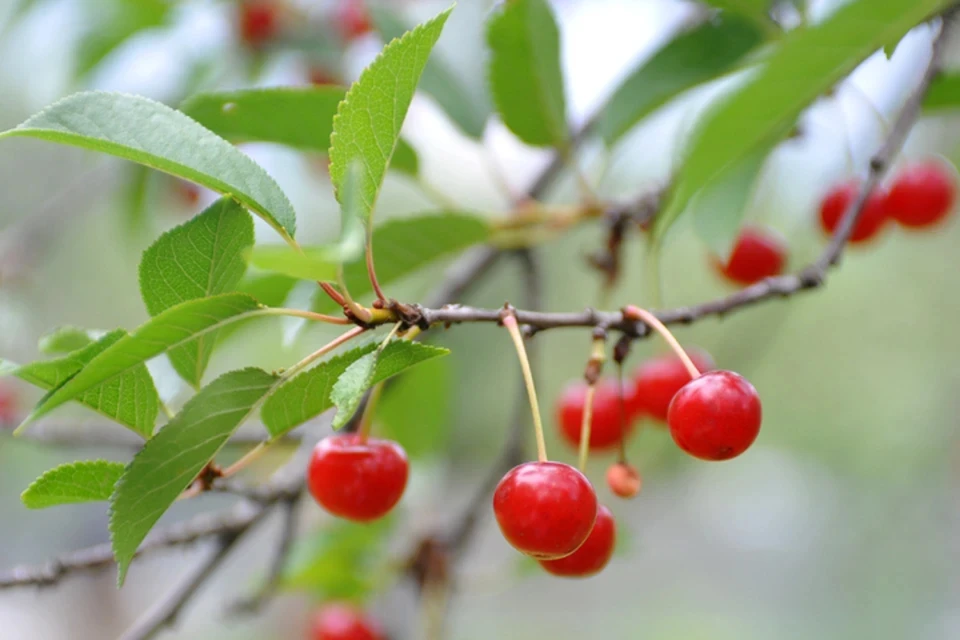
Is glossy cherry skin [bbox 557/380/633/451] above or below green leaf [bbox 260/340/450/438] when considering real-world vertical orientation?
below

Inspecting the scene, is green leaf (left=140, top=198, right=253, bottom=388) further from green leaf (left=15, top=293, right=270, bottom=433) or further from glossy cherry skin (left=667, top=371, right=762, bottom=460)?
glossy cherry skin (left=667, top=371, right=762, bottom=460)

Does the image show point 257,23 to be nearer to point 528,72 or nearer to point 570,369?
point 528,72

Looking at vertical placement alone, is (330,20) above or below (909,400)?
above

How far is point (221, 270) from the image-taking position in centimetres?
70

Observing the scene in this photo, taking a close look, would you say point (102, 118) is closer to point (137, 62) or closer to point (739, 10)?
point (739, 10)

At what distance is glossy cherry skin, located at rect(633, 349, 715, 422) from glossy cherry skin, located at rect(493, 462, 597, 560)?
0.55m

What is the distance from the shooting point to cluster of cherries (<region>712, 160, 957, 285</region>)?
148 cm

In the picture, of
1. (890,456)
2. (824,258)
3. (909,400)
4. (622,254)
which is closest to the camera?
(824,258)

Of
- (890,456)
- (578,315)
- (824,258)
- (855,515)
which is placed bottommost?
(855,515)

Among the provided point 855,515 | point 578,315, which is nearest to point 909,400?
point 855,515

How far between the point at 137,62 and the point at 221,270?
1.76 meters

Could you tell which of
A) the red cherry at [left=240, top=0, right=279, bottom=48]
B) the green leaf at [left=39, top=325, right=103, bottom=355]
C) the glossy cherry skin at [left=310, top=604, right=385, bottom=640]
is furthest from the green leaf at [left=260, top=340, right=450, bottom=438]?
the red cherry at [left=240, top=0, right=279, bottom=48]

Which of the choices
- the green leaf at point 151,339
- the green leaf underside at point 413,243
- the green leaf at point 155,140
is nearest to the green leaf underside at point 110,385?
the green leaf at point 151,339

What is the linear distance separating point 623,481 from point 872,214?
37.6 inches
